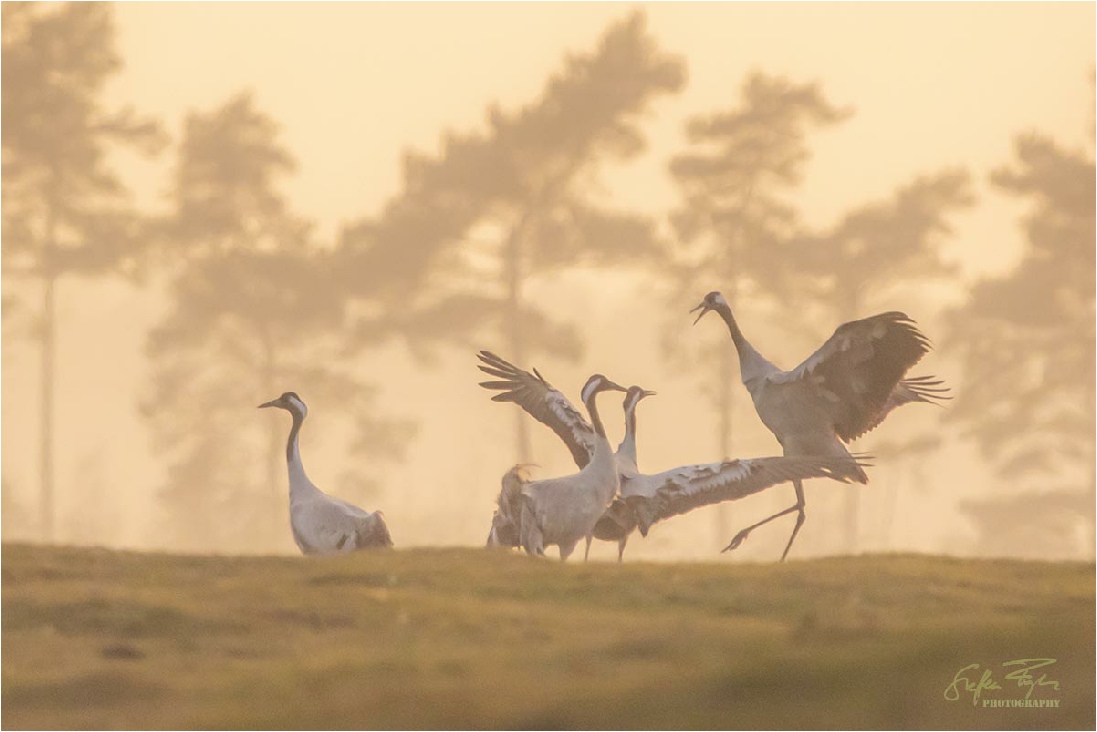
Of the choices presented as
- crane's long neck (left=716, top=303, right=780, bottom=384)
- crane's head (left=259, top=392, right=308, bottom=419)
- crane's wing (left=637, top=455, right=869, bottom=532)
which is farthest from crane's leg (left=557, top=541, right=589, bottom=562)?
crane's head (left=259, top=392, right=308, bottom=419)

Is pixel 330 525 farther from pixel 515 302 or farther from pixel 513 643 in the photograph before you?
pixel 515 302

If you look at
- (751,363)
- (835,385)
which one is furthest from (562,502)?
(835,385)

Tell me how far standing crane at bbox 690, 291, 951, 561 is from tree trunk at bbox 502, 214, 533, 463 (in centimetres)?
2557

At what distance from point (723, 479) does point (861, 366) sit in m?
2.00

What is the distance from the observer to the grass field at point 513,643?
10.3m

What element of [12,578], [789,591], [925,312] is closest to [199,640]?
[12,578]

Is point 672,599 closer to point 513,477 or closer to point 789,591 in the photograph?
point 789,591

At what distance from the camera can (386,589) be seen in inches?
556

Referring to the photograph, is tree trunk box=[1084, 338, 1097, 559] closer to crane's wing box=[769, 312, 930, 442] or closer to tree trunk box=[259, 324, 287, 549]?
tree trunk box=[259, 324, 287, 549]

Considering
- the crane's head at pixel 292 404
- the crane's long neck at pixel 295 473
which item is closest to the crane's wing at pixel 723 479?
the crane's long neck at pixel 295 473

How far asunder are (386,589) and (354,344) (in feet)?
119

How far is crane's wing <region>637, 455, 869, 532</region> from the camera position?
17.6m

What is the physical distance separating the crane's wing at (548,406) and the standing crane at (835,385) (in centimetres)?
188

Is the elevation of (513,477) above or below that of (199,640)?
above
